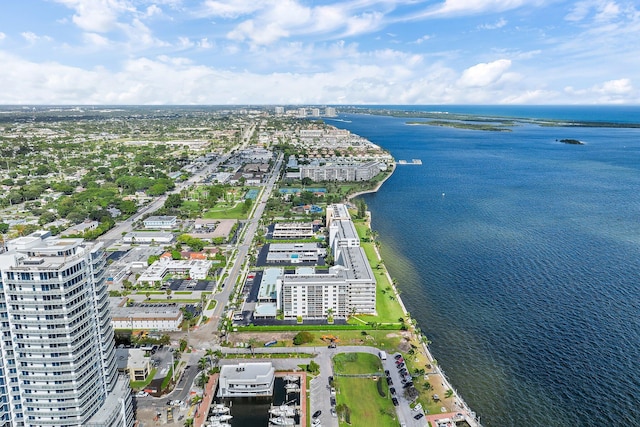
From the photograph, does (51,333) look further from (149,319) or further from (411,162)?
(411,162)

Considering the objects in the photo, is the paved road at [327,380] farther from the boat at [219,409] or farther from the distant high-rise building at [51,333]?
the distant high-rise building at [51,333]

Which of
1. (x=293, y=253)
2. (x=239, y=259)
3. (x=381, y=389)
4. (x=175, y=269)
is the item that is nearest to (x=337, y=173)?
(x=293, y=253)

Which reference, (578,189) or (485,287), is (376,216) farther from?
(578,189)

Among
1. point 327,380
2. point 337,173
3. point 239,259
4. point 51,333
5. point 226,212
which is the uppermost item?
point 51,333

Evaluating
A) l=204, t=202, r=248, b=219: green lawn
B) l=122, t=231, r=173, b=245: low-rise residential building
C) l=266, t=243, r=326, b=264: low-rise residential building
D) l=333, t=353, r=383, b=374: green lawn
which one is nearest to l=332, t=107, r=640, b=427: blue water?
l=333, t=353, r=383, b=374: green lawn

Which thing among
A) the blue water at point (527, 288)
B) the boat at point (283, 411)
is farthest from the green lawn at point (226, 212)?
the boat at point (283, 411)
